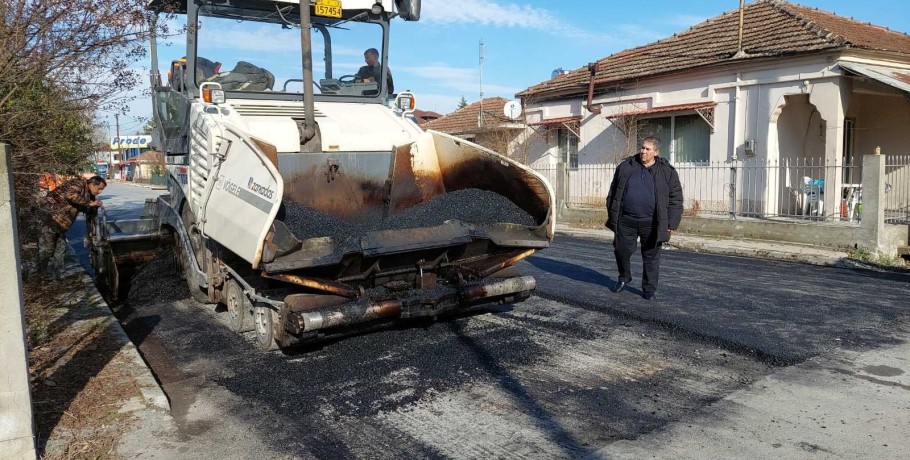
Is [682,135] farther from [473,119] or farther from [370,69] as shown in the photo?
[370,69]

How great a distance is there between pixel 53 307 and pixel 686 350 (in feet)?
19.5

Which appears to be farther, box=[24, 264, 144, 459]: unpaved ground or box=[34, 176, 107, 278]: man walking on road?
box=[34, 176, 107, 278]: man walking on road

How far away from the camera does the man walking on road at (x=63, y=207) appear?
8058 millimetres

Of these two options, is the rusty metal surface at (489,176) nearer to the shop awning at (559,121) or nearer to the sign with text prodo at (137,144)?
the sign with text prodo at (137,144)

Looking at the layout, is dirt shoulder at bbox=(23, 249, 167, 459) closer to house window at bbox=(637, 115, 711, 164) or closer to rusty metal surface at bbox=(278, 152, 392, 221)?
rusty metal surface at bbox=(278, 152, 392, 221)

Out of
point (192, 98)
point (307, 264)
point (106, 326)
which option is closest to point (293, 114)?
point (192, 98)

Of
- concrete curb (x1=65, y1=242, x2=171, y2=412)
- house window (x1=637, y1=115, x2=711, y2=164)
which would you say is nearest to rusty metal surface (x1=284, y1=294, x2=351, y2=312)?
concrete curb (x1=65, y1=242, x2=171, y2=412)

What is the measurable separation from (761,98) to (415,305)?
12.5 metres

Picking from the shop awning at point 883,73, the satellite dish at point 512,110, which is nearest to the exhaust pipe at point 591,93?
the satellite dish at point 512,110

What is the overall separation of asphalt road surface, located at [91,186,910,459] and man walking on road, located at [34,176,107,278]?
1.25 m

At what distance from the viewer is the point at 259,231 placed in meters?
4.52

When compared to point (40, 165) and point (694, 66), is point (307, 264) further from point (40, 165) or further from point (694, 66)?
point (694, 66)

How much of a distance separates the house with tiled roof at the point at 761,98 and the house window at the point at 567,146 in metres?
1.04

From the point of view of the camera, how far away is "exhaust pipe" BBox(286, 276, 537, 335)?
4.80 metres
